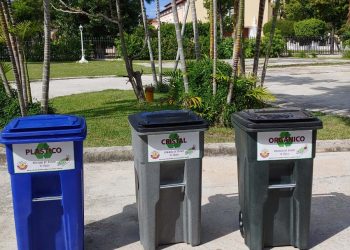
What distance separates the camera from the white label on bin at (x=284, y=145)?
340 centimetres

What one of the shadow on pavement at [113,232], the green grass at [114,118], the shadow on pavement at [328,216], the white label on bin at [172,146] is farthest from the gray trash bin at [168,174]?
the green grass at [114,118]

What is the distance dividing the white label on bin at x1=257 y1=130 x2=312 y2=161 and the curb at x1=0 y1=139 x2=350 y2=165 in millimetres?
2967

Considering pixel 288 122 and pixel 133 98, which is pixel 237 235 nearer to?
pixel 288 122

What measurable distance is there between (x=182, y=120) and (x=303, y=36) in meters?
37.5

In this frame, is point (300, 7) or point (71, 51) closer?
point (71, 51)

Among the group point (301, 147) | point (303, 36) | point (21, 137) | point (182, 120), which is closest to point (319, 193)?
point (301, 147)

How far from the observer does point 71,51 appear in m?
32.4

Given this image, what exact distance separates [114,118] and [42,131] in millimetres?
5342

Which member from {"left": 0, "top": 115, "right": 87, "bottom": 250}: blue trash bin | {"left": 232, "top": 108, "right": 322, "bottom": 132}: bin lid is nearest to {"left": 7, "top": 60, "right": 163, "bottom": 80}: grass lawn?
{"left": 0, "top": 115, "right": 87, "bottom": 250}: blue trash bin

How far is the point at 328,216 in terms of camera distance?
4.38 m

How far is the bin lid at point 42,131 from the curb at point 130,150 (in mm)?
2810

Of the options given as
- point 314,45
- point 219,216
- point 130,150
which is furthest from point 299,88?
point 314,45

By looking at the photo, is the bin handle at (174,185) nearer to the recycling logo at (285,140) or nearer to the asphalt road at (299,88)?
the recycling logo at (285,140)

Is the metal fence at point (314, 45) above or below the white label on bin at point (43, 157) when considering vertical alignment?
above
